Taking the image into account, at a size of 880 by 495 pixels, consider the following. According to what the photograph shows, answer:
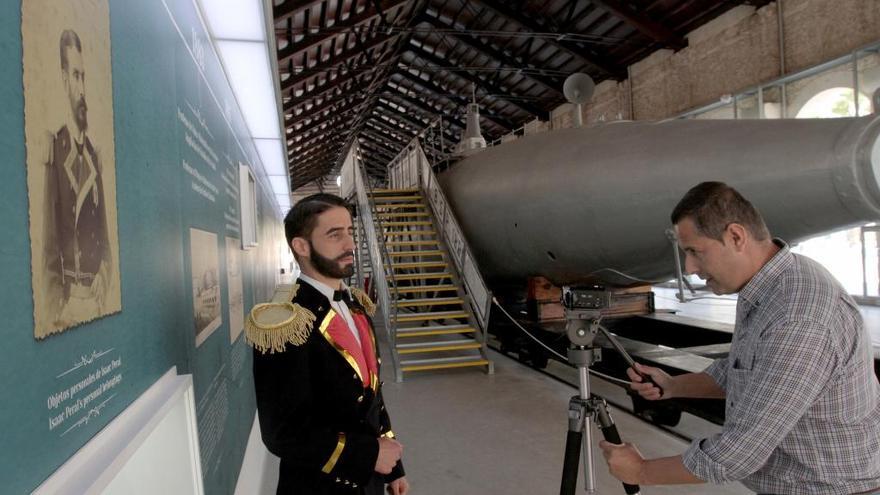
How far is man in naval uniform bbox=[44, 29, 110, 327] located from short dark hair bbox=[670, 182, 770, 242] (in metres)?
1.33

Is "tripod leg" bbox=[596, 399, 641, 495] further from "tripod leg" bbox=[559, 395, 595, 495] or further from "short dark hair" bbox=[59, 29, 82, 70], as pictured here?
"short dark hair" bbox=[59, 29, 82, 70]

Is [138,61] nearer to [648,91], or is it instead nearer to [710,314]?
[710,314]

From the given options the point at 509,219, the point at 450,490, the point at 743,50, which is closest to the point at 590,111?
the point at 743,50

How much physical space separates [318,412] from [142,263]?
0.62 meters

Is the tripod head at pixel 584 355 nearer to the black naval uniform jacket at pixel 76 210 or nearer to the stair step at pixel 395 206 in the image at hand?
the black naval uniform jacket at pixel 76 210

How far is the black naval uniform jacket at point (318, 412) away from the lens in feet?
4.60

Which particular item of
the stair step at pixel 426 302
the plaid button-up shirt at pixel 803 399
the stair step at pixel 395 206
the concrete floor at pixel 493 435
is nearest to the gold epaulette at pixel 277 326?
the plaid button-up shirt at pixel 803 399

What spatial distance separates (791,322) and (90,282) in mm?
1497

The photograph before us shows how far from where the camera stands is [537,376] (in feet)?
18.6

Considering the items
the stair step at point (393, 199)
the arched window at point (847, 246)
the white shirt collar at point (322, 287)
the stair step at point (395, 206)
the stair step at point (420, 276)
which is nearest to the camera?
the white shirt collar at point (322, 287)

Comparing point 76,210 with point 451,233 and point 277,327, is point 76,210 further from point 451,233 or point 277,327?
point 451,233

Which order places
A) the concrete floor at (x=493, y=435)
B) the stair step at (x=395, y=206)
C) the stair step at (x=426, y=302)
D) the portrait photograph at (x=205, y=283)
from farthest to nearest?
the stair step at (x=395, y=206)
the stair step at (x=426, y=302)
the concrete floor at (x=493, y=435)
the portrait photograph at (x=205, y=283)

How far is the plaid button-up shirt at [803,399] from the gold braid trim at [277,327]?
1044 mm

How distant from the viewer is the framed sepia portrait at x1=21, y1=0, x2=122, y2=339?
0.80m
